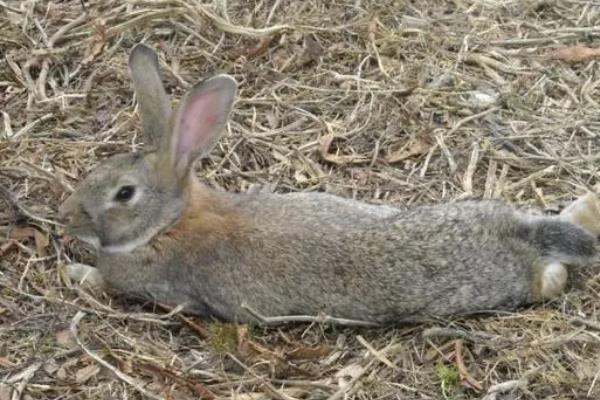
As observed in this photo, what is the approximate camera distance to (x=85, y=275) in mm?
5762

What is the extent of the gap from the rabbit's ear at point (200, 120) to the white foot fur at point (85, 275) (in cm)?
65

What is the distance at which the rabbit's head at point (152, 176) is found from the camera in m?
5.63

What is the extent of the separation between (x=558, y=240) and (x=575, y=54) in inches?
82.4

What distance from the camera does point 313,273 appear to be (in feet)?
17.7

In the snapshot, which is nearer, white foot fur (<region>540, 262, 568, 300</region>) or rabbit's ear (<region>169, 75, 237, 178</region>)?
white foot fur (<region>540, 262, 568, 300</region>)

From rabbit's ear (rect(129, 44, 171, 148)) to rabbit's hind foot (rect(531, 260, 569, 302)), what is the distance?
1.96 m

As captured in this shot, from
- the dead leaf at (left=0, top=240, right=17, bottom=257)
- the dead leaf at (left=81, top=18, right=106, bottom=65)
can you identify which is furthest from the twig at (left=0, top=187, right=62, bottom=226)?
the dead leaf at (left=81, top=18, right=106, bottom=65)

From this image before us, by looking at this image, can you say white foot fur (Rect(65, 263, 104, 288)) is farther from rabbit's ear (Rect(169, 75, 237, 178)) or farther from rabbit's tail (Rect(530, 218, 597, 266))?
rabbit's tail (Rect(530, 218, 597, 266))

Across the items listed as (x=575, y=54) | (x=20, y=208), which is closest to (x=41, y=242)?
(x=20, y=208)

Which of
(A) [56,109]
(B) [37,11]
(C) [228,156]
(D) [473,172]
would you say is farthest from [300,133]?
(B) [37,11]

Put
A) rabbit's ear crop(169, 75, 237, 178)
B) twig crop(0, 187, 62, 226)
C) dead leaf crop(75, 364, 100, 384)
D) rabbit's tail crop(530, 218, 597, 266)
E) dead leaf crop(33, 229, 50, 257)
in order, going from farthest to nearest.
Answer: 1. twig crop(0, 187, 62, 226)
2. dead leaf crop(33, 229, 50, 257)
3. rabbit's ear crop(169, 75, 237, 178)
4. rabbit's tail crop(530, 218, 597, 266)
5. dead leaf crop(75, 364, 100, 384)

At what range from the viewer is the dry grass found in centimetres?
511

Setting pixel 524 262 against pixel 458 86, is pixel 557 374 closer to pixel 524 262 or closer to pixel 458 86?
pixel 524 262

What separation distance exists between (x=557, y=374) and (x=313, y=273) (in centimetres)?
120
